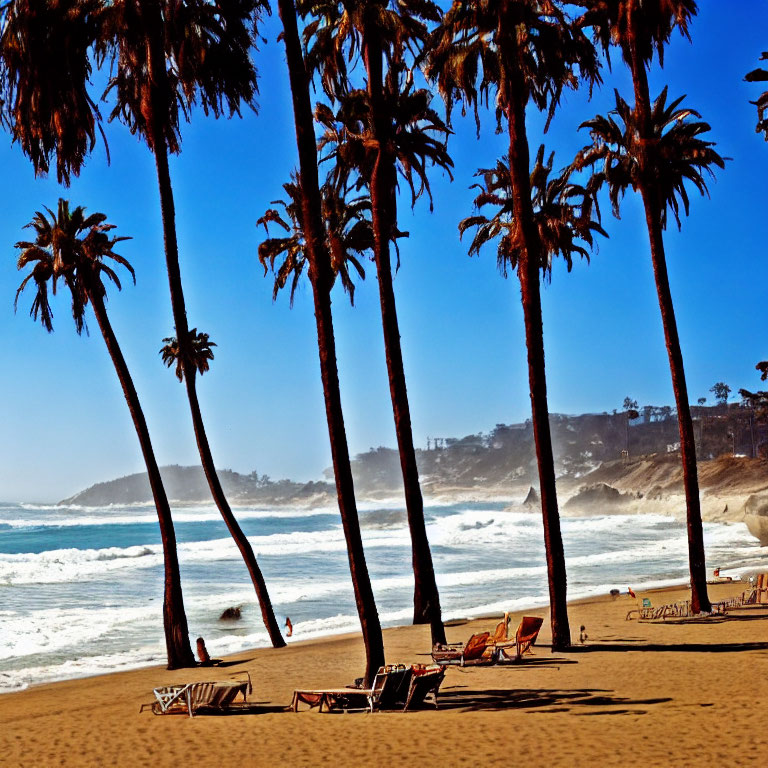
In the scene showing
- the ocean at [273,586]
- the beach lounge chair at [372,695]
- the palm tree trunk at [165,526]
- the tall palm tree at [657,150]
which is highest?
the tall palm tree at [657,150]

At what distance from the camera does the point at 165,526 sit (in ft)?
57.5

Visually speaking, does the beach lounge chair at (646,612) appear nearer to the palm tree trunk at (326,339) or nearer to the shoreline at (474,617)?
the shoreline at (474,617)

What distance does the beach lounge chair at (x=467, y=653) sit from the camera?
1509 centimetres

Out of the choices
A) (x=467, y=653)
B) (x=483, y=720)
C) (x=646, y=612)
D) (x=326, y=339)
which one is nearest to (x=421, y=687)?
(x=483, y=720)

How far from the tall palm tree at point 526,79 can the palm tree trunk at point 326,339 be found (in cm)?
347

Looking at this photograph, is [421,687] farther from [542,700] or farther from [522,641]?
[522,641]

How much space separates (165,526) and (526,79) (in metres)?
11.0

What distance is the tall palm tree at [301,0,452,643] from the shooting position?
16.3 m

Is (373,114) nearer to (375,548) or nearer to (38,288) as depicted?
(38,288)

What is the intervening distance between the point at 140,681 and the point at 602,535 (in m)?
62.0

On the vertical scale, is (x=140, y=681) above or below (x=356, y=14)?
below

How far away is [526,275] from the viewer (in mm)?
Answer: 16062

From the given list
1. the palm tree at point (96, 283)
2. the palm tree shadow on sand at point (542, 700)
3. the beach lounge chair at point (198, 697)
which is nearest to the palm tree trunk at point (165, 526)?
the palm tree at point (96, 283)

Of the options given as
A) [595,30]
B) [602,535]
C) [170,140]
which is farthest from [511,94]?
[602,535]
